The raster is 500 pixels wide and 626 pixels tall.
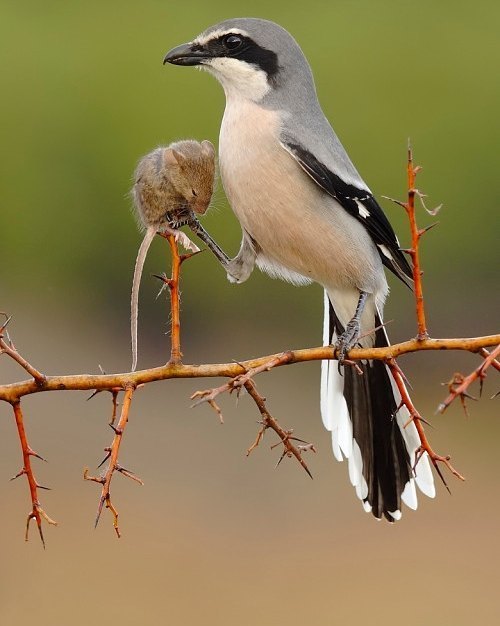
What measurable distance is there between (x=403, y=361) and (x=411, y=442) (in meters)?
4.62

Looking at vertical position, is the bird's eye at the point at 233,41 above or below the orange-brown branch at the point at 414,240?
above

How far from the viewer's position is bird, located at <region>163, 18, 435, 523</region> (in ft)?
7.50

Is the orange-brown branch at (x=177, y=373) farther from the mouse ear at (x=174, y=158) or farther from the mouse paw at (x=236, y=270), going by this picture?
the mouse paw at (x=236, y=270)

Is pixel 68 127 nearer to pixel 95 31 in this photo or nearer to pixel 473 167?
pixel 95 31

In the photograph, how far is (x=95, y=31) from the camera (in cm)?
739

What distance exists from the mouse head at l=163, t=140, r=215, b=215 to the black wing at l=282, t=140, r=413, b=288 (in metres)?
0.29

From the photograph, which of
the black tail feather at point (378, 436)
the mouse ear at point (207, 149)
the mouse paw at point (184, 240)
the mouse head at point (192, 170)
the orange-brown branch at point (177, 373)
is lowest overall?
the black tail feather at point (378, 436)

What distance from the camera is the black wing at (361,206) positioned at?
2.33m

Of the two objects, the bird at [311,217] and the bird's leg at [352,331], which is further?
the bird at [311,217]

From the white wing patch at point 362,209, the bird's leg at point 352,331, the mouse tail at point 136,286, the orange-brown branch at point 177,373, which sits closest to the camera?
the orange-brown branch at point 177,373

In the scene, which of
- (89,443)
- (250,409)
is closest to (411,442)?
(89,443)

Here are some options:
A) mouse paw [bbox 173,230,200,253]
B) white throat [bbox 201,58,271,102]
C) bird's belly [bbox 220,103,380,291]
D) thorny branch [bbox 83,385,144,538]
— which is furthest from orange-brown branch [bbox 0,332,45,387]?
white throat [bbox 201,58,271,102]

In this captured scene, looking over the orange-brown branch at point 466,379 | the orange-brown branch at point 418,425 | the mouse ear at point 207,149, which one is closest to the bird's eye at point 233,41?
the mouse ear at point 207,149

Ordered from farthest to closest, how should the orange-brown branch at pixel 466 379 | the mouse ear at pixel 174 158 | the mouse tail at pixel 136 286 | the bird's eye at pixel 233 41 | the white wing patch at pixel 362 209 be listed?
the white wing patch at pixel 362 209
the bird's eye at pixel 233 41
the mouse ear at pixel 174 158
the mouse tail at pixel 136 286
the orange-brown branch at pixel 466 379
